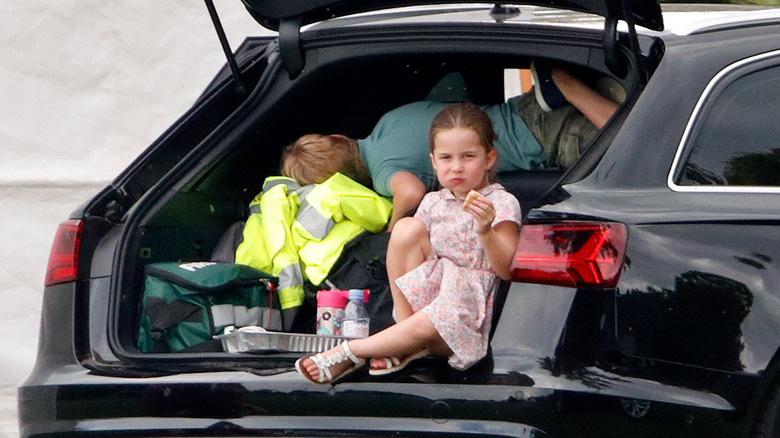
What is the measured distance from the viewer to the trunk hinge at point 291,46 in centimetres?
400

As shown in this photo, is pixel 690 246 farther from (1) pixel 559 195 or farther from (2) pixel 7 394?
(2) pixel 7 394

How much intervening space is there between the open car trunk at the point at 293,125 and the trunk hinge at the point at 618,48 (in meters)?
0.02

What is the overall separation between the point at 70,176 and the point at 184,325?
298cm

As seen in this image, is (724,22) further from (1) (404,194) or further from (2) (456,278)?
(1) (404,194)

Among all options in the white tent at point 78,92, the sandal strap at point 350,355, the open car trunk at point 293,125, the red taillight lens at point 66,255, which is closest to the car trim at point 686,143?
the open car trunk at point 293,125

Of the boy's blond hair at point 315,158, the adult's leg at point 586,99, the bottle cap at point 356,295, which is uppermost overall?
the adult's leg at point 586,99

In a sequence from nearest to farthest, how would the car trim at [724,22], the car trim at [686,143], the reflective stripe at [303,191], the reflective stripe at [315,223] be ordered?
the car trim at [686,143] < the car trim at [724,22] < the reflective stripe at [315,223] < the reflective stripe at [303,191]

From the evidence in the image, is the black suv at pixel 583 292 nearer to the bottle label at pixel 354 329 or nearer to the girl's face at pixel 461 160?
the girl's face at pixel 461 160

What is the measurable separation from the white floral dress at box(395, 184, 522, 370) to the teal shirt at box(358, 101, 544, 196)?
2.15 ft

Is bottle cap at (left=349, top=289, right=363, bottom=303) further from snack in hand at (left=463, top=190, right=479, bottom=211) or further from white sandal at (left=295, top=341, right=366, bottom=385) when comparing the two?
snack in hand at (left=463, top=190, right=479, bottom=211)

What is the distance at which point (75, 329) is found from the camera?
3.70 meters

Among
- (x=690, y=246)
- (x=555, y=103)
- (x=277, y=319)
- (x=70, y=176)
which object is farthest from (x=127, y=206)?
(x=70, y=176)

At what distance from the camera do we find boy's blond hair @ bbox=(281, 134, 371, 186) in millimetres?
4352

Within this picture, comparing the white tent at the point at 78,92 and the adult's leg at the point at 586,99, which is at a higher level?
the white tent at the point at 78,92
